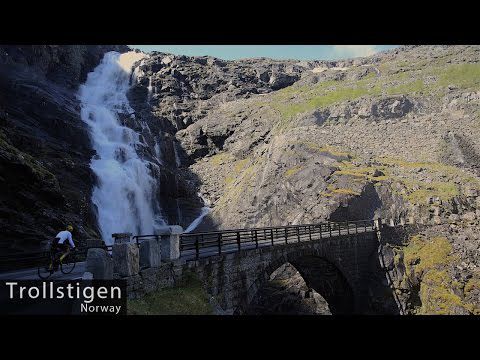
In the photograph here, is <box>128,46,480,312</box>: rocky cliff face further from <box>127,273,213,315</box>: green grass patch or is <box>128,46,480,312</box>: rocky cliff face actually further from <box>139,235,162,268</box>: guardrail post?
<box>139,235,162,268</box>: guardrail post

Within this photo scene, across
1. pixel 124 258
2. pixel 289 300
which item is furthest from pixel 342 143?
pixel 124 258

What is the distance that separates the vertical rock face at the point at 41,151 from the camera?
2473cm

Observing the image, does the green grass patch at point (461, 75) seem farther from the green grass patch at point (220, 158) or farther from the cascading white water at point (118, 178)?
the cascading white water at point (118, 178)

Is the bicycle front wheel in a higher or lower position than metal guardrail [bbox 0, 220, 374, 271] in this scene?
lower

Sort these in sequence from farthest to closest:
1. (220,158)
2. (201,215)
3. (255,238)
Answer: (220,158) → (201,215) → (255,238)

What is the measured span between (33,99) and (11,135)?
38.0ft

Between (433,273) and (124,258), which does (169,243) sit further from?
(433,273)

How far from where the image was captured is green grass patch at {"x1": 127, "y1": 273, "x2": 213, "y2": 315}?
1111cm

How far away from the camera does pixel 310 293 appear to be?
101ft

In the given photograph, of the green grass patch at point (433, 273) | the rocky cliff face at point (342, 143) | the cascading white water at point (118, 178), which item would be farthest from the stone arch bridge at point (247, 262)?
the cascading white water at point (118, 178)

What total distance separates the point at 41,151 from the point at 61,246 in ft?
87.4

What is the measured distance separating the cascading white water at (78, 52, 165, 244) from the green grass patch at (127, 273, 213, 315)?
2142 cm

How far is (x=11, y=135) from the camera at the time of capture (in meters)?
32.5

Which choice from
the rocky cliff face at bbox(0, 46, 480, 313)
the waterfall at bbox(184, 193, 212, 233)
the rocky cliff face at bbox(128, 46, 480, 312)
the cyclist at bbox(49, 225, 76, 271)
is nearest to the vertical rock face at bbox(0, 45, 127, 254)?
the rocky cliff face at bbox(0, 46, 480, 313)
